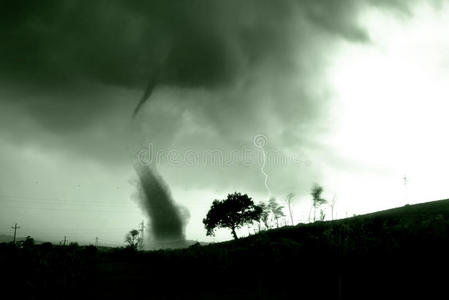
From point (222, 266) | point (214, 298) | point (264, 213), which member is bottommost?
point (214, 298)

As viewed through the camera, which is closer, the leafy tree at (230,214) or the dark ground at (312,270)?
the dark ground at (312,270)

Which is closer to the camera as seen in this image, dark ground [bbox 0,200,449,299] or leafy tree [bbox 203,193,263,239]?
dark ground [bbox 0,200,449,299]

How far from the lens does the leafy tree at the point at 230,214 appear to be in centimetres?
10844

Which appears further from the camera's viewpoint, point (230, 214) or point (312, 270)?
point (230, 214)

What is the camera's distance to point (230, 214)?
10862 cm

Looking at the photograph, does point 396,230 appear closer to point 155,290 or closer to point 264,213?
point 155,290

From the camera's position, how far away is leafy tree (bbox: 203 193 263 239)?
10844cm

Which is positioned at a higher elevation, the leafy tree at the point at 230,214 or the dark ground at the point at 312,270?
the leafy tree at the point at 230,214

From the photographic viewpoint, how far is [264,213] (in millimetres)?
128750

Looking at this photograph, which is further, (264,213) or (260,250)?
(264,213)

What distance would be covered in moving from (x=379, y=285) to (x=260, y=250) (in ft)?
37.1

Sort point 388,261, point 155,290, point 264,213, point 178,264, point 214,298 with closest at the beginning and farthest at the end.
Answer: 1. point 388,261
2. point 214,298
3. point 155,290
4. point 178,264
5. point 264,213

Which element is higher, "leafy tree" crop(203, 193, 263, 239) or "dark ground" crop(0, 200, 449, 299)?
"leafy tree" crop(203, 193, 263, 239)

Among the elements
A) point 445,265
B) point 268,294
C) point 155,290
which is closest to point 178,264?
point 155,290
